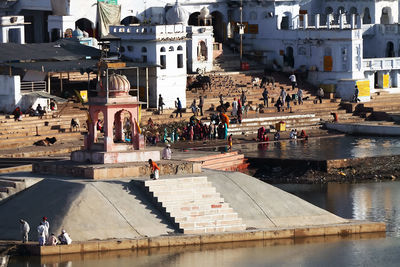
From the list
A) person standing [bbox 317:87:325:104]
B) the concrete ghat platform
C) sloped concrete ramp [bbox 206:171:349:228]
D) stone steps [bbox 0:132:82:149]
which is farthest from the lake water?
person standing [bbox 317:87:325:104]

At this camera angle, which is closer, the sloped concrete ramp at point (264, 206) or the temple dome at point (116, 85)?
the sloped concrete ramp at point (264, 206)

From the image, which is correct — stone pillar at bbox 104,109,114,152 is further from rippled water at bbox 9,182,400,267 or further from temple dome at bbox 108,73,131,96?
rippled water at bbox 9,182,400,267

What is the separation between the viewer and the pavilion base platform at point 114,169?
144 ft

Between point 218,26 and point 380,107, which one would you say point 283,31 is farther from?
point 380,107

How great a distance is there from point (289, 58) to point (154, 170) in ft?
97.9

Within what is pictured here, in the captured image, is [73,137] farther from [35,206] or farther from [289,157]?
[35,206]

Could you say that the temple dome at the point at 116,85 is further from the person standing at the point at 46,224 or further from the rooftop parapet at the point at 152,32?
the rooftop parapet at the point at 152,32

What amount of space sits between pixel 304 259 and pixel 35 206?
8.12 meters

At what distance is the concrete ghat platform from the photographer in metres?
40.1

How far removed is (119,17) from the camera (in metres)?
70.4

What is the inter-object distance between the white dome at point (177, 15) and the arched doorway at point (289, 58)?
546 centimetres

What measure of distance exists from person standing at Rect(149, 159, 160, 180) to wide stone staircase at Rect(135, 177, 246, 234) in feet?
0.93

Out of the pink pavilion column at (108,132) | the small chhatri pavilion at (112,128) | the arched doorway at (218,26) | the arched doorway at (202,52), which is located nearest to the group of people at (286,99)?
the arched doorway at (202,52)

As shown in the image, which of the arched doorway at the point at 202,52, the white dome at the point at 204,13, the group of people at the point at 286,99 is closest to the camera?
the group of people at the point at 286,99
